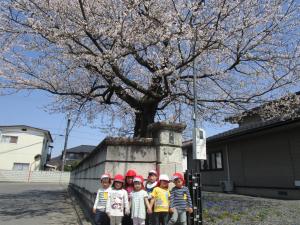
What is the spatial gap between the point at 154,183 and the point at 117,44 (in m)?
4.11

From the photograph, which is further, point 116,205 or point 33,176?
point 33,176

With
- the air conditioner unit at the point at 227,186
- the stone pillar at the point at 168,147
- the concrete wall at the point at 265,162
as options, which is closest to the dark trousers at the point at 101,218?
the stone pillar at the point at 168,147

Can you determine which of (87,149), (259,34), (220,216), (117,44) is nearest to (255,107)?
(259,34)

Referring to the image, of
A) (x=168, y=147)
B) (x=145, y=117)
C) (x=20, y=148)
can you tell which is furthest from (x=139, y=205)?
(x=20, y=148)

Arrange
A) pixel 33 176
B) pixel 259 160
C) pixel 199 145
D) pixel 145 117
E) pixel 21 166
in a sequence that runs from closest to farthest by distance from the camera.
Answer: pixel 199 145
pixel 145 117
pixel 259 160
pixel 33 176
pixel 21 166

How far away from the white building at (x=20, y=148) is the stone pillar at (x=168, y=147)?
1434 inches

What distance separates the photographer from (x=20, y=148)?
38.0 meters

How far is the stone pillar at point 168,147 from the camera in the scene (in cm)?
620

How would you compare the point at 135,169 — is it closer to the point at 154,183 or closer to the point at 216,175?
the point at 154,183

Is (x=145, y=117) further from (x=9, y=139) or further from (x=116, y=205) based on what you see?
(x=9, y=139)

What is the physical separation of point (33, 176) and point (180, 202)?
112ft

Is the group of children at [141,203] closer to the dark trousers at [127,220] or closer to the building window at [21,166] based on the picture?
the dark trousers at [127,220]

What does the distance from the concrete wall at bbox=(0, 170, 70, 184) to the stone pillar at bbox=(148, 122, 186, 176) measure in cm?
3305

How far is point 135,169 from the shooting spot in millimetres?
6219
